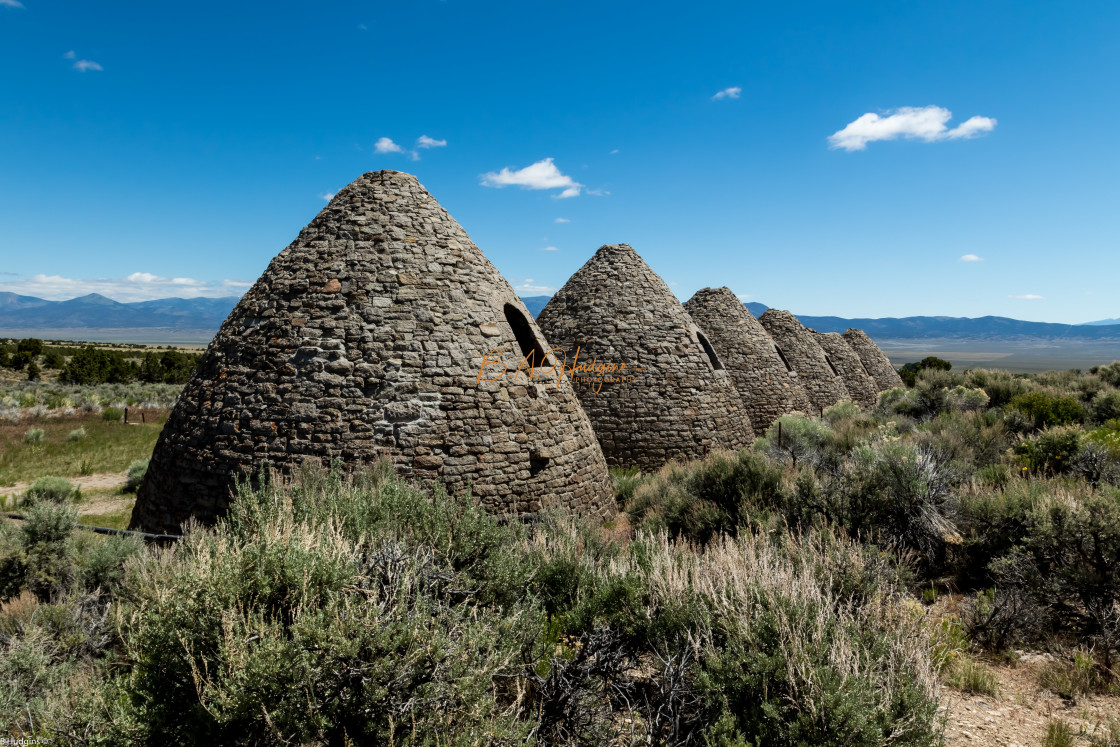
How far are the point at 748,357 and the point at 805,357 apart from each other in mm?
5140

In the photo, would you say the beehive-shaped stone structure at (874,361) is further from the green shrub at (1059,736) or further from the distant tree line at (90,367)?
the distant tree line at (90,367)

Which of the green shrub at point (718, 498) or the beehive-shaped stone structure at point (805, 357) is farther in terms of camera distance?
the beehive-shaped stone structure at point (805, 357)

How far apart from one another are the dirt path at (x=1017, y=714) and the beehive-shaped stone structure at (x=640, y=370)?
26.5 ft

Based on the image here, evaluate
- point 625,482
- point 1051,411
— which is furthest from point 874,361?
point 625,482

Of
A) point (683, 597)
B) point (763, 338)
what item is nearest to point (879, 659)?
point (683, 597)

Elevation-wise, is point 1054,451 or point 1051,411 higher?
point 1051,411

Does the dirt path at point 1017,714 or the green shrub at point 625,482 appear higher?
the dirt path at point 1017,714

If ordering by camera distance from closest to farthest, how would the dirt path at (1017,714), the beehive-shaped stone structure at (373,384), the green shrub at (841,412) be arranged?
the dirt path at (1017,714), the beehive-shaped stone structure at (373,384), the green shrub at (841,412)

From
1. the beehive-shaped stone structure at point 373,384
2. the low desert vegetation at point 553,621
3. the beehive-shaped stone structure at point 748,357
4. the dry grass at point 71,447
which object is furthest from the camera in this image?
the beehive-shaped stone structure at point 748,357

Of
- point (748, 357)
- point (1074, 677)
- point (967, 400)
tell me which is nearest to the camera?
point (1074, 677)

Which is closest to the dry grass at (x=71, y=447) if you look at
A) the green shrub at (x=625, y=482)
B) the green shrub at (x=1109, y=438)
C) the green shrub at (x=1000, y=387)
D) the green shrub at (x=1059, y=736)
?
the green shrub at (x=625, y=482)

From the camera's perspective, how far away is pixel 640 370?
1241cm

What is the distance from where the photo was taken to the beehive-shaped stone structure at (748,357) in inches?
648

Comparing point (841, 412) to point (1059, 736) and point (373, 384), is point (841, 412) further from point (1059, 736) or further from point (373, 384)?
point (373, 384)
